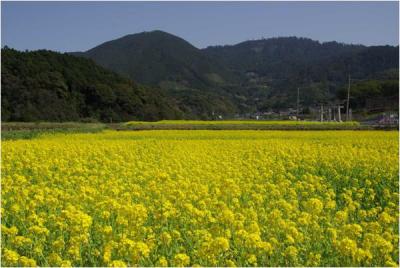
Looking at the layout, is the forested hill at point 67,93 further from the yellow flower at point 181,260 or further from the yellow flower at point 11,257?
the yellow flower at point 181,260

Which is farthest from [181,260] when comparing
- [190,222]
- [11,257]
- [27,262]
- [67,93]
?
[67,93]

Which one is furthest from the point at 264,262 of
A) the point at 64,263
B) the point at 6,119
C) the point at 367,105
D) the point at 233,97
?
the point at 233,97

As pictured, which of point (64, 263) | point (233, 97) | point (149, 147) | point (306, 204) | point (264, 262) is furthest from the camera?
point (233, 97)

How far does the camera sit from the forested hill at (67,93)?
205ft

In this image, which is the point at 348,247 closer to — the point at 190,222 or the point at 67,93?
→ the point at 190,222

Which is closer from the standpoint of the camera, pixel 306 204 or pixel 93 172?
pixel 306 204

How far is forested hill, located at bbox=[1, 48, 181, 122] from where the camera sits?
205 feet

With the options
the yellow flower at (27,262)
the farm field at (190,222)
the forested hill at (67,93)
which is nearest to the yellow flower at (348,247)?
the farm field at (190,222)

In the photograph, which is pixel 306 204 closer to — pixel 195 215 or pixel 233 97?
pixel 195 215

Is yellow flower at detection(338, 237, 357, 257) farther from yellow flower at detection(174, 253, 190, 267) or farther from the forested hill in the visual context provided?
the forested hill

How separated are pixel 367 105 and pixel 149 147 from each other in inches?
2722

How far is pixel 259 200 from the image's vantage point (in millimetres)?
7523

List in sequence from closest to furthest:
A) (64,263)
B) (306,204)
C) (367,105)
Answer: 1. (64,263)
2. (306,204)
3. (367,105)

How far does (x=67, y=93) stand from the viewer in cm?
6831
